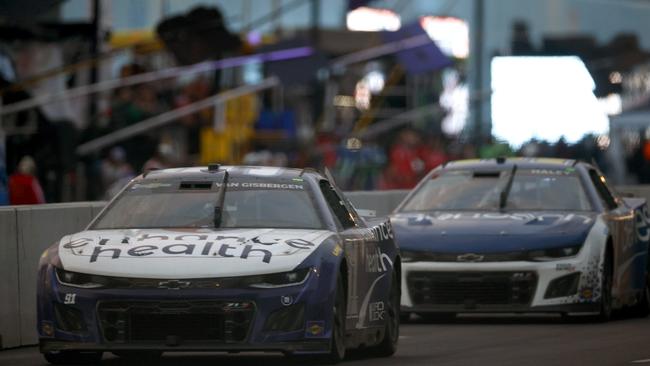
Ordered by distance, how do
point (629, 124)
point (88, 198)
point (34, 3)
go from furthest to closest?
1. point (629, 124)
2. point (88, 198)
3. point (34, 3)

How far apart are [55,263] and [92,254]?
22 centimetres

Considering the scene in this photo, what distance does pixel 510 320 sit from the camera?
1744 cm

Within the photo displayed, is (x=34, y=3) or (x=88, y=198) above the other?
(x=34, y=3)

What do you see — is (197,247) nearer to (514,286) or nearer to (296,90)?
(514,286)

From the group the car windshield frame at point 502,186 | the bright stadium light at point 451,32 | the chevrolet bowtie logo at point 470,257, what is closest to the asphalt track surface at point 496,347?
the chevrolet bowtie logo at point 470,257

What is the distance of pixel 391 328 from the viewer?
13414 millimetres

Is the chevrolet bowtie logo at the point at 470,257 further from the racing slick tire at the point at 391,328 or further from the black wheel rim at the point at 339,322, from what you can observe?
the black wheel rim at the point at 339,322

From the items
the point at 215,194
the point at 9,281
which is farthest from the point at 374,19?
the point at 215,194

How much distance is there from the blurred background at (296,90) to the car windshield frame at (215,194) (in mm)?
7059

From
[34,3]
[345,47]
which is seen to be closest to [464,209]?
[34,3]

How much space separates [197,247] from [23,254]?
3.41 m

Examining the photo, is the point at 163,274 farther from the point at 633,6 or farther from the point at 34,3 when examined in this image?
the point at 633,6

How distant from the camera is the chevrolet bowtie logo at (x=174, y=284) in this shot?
1123 cm

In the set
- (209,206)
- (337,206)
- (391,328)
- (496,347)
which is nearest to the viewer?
(209,206)
